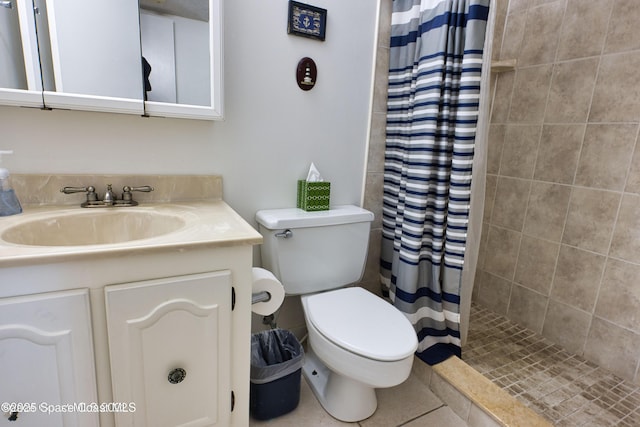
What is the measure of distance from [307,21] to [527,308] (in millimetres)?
1815

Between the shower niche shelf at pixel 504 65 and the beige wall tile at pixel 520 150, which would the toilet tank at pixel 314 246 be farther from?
the shower niche shelf at pixel 504 65

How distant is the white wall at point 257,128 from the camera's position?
1094 millimetres

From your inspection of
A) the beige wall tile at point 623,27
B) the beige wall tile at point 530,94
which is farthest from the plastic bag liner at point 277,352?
the beige wall tile at point 623,27

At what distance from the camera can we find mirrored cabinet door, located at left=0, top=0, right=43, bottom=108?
98 centimetres

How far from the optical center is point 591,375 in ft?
4.89

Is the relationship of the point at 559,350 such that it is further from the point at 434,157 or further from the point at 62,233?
the point at 62,233

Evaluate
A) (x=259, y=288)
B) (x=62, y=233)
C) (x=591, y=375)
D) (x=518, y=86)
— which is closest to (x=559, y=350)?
(x=591, y=375)

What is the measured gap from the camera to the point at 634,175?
1393 millimetres

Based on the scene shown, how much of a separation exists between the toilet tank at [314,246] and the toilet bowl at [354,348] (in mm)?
76

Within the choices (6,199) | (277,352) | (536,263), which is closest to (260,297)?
(277,352)

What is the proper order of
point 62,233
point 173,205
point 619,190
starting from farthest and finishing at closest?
point 619,190 → point 173,205 → point 62,233

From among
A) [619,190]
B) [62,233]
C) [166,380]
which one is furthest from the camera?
[619,190]

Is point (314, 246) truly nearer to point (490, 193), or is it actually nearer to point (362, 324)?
point (362, 324)

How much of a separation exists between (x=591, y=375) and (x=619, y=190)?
83cm
